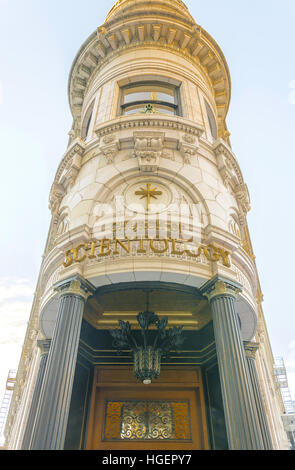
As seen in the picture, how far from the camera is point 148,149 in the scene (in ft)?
37.7

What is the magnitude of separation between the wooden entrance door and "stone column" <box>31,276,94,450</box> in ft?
12.9

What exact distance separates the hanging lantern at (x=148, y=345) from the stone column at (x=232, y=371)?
6.56 feet

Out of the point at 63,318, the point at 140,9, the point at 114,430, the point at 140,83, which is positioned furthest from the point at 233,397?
the point at 140,9

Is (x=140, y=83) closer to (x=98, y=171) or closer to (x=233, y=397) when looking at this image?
(x=98, y=171)

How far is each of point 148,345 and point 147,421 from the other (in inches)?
110

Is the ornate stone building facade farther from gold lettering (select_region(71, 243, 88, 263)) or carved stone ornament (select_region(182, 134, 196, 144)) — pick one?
carved stone ornament (select_region(182, 134, 196, 144))

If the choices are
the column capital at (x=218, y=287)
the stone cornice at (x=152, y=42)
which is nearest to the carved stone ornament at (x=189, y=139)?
the column capital at (x=218, y=287)

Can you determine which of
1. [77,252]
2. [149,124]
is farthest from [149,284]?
[149,124]

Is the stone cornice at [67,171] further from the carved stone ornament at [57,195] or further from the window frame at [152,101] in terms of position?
the window frame at [152,101]

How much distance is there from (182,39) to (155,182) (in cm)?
940

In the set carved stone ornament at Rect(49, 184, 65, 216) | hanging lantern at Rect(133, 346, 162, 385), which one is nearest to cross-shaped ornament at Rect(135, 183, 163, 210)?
carved stone ornament at Rect(49, 184, 65, 216)

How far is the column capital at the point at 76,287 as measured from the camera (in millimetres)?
8758

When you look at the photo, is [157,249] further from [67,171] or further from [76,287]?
[67,171]

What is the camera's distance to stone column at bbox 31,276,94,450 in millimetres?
6927
